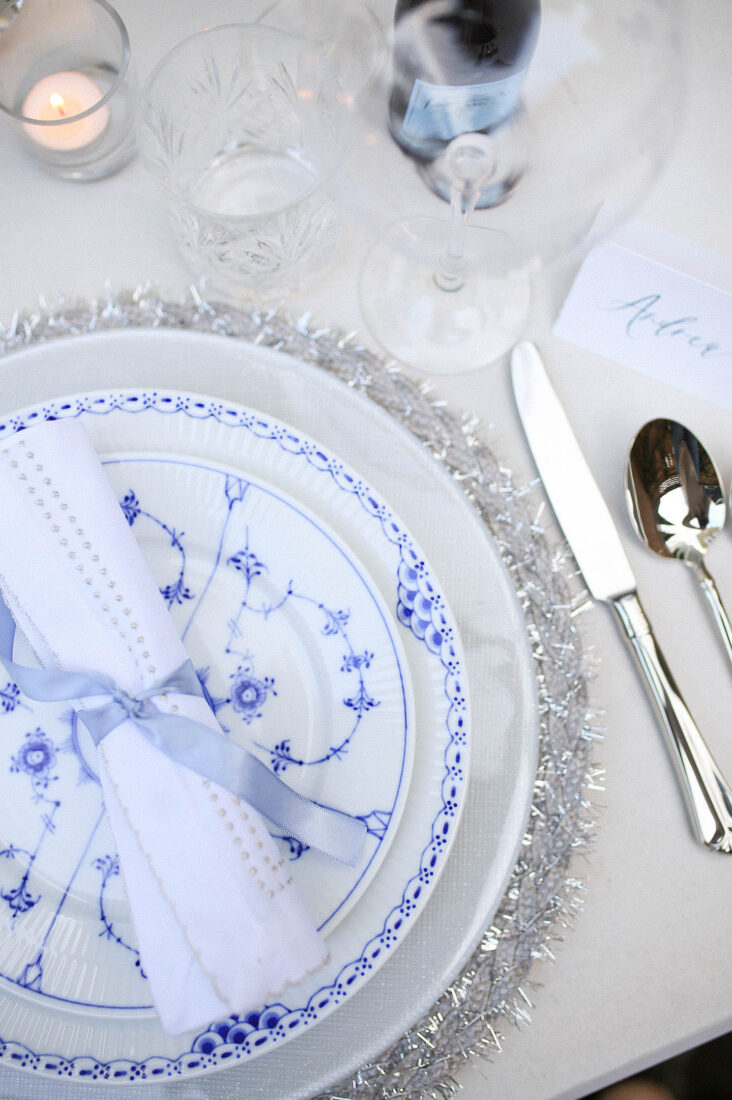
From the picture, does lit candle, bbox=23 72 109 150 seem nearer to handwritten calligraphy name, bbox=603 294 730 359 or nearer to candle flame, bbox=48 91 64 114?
candle flame, bbox=48 91 64 114

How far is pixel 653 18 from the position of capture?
11.9 inches

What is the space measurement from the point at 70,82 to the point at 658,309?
0.40 m

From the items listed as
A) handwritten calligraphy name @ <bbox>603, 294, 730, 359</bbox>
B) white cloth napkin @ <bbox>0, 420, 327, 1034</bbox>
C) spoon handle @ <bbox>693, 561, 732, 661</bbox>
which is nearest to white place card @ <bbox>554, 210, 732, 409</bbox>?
handwritten calligraphy name @ <bbox>603, 294, 730, 359</bbox>

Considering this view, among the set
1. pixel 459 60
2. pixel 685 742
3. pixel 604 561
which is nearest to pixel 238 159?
pixel 459 60

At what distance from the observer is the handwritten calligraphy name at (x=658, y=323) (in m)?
0.44

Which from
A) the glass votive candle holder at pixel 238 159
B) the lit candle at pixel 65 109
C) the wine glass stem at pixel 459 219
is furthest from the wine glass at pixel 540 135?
the lit candle at pixel 65 109

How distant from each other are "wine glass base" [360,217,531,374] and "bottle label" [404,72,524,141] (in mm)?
168

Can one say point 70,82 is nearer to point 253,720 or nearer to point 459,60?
point 459,60

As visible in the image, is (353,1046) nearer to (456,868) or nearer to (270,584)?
(456,868)

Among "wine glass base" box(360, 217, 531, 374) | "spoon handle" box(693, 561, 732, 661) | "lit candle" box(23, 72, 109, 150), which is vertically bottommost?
"spoon handle" box(693, 561, 732, 661)

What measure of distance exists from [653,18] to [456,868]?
0.38 metres

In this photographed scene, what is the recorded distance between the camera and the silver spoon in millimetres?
451

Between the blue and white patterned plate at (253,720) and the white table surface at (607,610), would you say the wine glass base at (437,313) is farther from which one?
the blue and white patterned plate at (253,720)

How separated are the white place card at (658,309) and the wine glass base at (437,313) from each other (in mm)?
37
